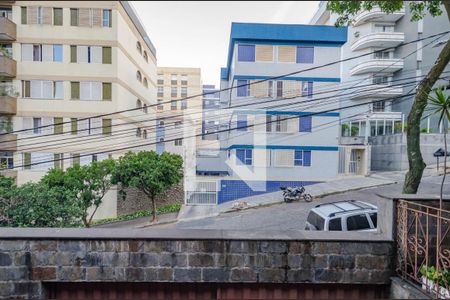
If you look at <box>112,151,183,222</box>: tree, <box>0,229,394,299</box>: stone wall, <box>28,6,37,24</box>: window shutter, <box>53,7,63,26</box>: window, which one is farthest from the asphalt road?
<box>28,6,37,24</box>: window shutter

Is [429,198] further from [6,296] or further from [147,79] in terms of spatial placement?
[147,79]

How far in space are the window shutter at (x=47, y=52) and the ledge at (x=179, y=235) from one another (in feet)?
47.0

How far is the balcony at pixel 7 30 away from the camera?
41.9 ft

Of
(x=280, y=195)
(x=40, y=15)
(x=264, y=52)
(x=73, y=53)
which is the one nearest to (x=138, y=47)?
(x=73, y=53)

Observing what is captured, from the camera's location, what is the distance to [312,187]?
1426 cm

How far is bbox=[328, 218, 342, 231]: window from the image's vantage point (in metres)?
5.49

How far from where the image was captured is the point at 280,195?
1390 centimetres

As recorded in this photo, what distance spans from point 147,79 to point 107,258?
58.7ft

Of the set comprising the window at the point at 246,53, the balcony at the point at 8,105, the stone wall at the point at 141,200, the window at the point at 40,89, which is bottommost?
the stone wall at the point at 141,200

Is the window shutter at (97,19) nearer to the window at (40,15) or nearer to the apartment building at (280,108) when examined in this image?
the window at (40,15)

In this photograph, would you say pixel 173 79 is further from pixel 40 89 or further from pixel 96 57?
pixel 40 89

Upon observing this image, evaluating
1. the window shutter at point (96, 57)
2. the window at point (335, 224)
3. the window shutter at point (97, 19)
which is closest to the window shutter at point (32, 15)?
the window shutter at point (97, 19)

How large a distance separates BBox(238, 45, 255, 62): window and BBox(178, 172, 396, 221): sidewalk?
25.1 ft

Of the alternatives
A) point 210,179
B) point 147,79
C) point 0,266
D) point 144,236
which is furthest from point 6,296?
point 147,79
